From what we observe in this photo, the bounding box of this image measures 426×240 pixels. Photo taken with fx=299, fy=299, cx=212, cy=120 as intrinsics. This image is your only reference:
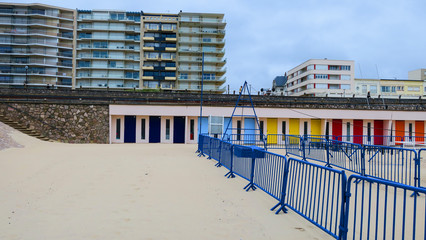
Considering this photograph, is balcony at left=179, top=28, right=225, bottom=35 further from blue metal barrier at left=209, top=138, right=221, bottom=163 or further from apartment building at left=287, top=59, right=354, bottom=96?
blue metal barrier at left=209, top=138, right=221, bottom=163

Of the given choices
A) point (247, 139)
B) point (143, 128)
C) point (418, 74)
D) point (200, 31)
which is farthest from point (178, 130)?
point (418, 74)

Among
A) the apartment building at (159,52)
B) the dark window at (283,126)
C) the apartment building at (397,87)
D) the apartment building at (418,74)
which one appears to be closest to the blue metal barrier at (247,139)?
the dark window at (283,126)

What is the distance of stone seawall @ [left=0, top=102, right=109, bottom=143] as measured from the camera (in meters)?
26.1

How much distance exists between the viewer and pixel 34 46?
2645 inches

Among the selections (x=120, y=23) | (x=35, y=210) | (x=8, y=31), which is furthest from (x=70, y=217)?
(x=8, y=31)

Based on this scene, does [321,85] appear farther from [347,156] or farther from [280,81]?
[347,156]

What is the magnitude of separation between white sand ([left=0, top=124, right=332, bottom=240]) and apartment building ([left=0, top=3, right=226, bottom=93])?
5703cm

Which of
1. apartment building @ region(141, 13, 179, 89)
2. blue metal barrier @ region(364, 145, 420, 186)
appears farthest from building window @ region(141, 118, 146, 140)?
apartment building @ region(141, 13, 179, 89)

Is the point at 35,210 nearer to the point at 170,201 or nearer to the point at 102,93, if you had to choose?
the point at 170,201

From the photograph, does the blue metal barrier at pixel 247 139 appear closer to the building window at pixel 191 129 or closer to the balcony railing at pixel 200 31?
the building window at pixel 191 129


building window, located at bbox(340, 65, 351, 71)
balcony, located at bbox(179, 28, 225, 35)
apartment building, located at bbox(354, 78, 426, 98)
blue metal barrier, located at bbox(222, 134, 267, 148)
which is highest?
balcony, located at bbox(179, 28, 225, 35)

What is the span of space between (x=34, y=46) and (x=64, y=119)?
5161 centimetres

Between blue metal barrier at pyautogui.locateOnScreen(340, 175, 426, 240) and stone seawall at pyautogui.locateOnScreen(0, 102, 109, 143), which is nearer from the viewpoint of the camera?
blue metal barrier at pyautogui.locateOnScreen(340, 175, 426, 240)

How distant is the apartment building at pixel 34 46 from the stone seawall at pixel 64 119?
44092mm
